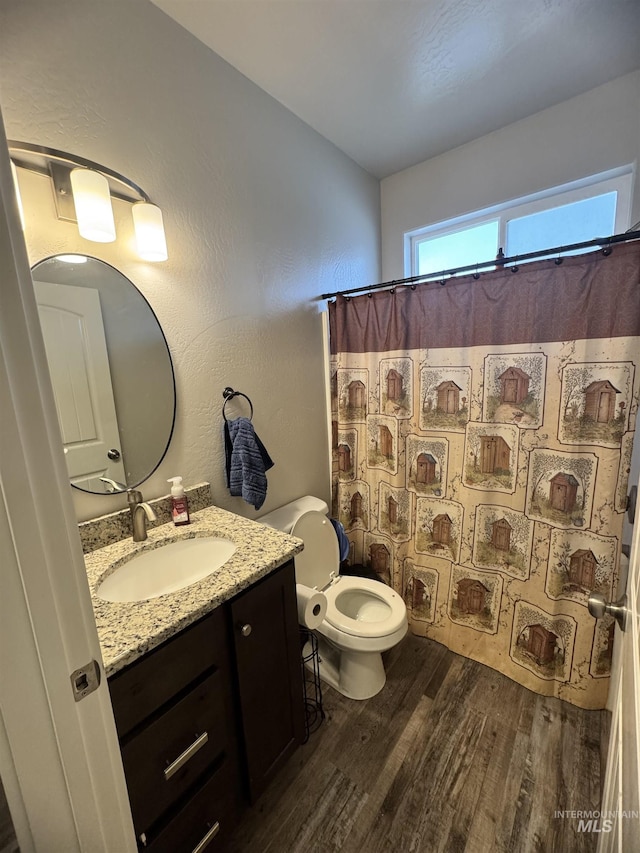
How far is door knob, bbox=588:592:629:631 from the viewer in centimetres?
67

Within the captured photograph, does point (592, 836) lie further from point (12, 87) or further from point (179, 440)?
point (12, 87)

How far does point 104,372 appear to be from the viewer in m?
1.17

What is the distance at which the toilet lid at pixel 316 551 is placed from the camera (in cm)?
155

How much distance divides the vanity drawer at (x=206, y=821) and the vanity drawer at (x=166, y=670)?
321mm

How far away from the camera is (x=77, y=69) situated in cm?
103

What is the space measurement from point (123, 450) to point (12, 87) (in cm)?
105

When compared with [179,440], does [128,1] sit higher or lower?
higher

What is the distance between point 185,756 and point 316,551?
2.87 ft

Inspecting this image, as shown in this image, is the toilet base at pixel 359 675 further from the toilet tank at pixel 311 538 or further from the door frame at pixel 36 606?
the door frame at pixel 36 606

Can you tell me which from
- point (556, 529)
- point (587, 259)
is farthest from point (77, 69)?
point (556, 529)

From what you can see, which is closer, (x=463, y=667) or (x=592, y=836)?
(x=592, y=836)

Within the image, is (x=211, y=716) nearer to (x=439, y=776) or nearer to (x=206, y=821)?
(x=206, y=821)

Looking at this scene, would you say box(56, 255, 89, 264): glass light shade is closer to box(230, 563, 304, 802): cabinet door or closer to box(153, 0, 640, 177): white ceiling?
box(153, 0, 640, 177): white ceiling

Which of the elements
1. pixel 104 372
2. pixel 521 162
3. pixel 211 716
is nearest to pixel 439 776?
pixel 211 716
